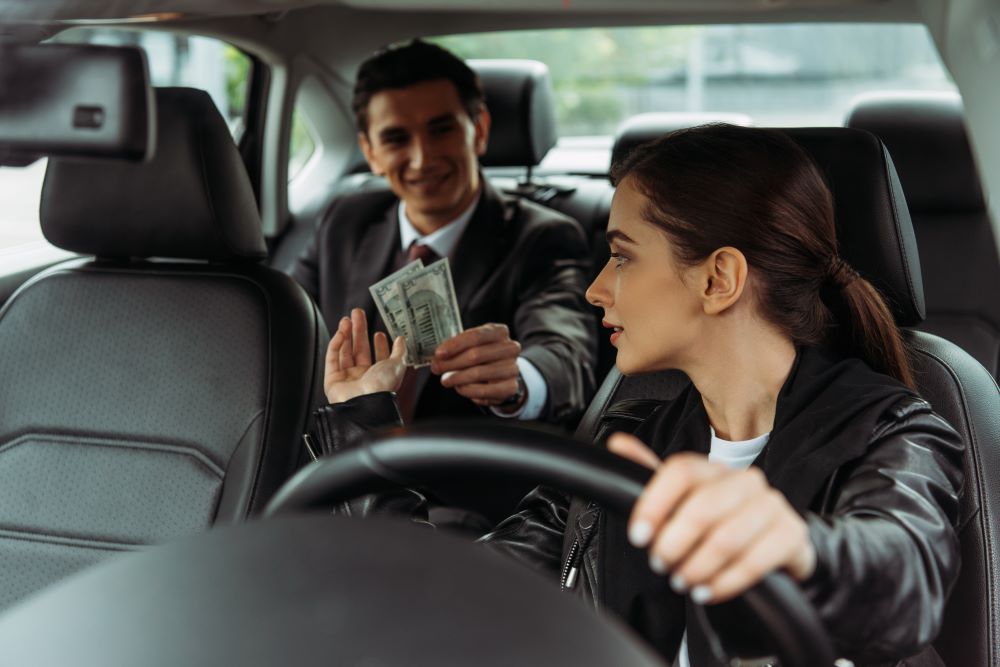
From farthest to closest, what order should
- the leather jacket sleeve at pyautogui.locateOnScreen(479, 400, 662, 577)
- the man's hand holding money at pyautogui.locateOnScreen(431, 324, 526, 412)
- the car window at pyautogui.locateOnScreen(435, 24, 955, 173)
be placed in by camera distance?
the car window at pyautogui.locateOnScreen(435, 24, 955, 173)
the man's hand holding money at pyautogui.locateOnScreen(431, 324, 526, 412)
the leather jacket sleeve at pyautogui.locateOnScreen(479, 400, 662, 577)

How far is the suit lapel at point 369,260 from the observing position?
2568 millimetres

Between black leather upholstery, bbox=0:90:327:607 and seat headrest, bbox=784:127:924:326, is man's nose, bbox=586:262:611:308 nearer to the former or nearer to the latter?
seat headrest, bbox=784:127:924:326

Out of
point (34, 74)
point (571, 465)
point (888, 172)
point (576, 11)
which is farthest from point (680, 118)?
point (571, 465)

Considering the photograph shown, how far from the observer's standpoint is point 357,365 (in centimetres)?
195

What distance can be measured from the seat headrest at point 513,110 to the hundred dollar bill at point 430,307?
95cm

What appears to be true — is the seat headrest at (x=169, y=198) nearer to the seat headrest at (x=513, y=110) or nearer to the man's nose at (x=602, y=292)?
the man's nose at (x=602, y=292)

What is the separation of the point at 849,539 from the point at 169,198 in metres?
1.32

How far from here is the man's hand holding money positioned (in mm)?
2035

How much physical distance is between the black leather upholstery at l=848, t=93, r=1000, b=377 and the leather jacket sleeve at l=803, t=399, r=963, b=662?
1.61 m

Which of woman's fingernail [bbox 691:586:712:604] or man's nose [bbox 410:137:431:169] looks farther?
man's nose [bbox 410:137:431:169]

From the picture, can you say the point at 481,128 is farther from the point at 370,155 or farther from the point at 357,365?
the point at 357,365

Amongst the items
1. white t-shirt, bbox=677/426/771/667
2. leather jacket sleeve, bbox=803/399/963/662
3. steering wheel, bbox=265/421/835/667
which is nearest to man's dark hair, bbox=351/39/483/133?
white t-shirt, bbox=677/426/771/667

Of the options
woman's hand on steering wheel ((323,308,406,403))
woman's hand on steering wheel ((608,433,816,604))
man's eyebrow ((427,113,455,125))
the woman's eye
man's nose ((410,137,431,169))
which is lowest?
woman's hand on steering wheel ((323,308,406,403))

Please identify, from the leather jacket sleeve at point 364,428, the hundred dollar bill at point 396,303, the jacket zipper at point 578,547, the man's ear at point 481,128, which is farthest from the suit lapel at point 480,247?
the jacket zipper at point 578,547
